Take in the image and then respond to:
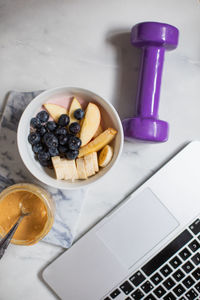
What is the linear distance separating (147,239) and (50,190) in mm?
254

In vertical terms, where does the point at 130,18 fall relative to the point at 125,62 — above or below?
above

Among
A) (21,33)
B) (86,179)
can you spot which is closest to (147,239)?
(86,179)

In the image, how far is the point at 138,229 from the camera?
85 cm

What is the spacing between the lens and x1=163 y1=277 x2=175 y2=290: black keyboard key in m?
0.85

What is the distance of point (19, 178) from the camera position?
861 mm

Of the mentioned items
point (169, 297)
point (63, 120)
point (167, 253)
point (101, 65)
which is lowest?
point (169, 297)

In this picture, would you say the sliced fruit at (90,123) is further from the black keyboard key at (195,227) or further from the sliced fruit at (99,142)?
the black keyboard key at (195,227)

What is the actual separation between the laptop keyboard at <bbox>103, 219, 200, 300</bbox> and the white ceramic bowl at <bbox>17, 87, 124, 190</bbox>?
26 centimetres

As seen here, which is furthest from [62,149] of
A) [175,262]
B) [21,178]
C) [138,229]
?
[175,262]

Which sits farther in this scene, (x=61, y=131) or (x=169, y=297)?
(x=169, y=297)

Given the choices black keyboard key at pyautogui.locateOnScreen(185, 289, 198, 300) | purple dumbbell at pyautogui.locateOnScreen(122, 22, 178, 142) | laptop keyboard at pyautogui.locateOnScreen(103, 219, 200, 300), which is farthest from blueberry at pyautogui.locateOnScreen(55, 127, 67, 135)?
black keyboard key at pyautogui.locateOnScreen(185, 289, 198, 300)

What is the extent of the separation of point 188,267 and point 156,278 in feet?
0.26

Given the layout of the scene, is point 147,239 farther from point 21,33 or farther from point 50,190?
point 21,33

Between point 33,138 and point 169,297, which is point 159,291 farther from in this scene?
point 33,138
